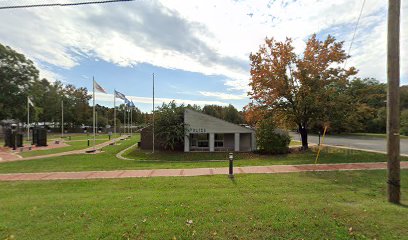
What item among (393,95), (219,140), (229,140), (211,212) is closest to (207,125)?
(219,140)

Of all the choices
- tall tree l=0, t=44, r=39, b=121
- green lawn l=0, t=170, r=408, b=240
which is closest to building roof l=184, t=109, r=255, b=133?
green lawn l=0, t=170, r=408, b=240

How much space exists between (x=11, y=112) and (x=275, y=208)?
52331mm

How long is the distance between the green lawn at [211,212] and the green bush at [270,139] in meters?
11.4

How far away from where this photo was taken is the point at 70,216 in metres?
5.50

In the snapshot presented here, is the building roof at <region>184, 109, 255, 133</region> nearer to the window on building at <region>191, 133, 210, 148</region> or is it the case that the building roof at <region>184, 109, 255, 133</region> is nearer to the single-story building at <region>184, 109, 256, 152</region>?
the single-story building at <region>184, 109, 256, 152</region>

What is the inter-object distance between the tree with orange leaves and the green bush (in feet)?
3.04

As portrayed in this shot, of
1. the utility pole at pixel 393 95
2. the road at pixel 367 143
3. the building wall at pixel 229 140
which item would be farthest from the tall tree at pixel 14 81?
the utility pole at pixel 393 95

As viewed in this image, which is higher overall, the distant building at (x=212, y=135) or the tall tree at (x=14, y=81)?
the tall tree at (x=14, y=81)

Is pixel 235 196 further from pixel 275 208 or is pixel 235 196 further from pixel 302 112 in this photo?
pixel 302 112

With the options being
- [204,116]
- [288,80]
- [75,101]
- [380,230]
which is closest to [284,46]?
[288,80]

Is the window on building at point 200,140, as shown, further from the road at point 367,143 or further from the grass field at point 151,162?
the road at point 367,143

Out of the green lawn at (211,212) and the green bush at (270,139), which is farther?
the green bush at (270,139)

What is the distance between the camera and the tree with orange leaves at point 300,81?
18.5 metres

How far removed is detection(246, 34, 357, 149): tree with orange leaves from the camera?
1847 cm
